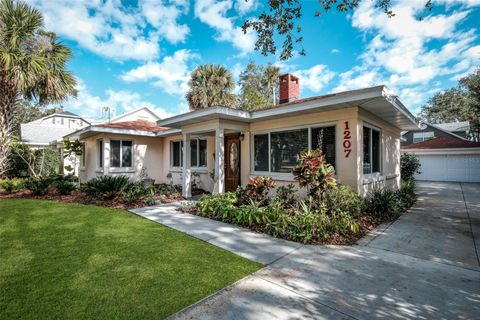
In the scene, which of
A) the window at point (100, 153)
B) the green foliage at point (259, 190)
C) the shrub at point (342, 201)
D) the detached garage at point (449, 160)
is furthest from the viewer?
the detached garage at point (449, 160)

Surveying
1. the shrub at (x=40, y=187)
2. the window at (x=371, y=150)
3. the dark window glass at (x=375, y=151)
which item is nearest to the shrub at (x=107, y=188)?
the shrub at (x=40, y=187)

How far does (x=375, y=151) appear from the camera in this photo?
315 inches

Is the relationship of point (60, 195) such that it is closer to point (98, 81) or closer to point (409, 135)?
point (98, 81)

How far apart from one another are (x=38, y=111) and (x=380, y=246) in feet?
152

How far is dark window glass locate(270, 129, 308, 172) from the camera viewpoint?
23.8 ft

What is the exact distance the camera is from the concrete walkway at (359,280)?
248 cm

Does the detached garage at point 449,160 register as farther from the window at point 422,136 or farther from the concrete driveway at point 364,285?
the concrete driveway at point 364,285

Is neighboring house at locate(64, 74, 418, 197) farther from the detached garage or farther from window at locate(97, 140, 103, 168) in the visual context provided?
the detached garage

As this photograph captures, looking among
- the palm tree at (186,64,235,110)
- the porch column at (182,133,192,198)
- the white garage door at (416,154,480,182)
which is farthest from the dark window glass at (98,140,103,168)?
the white garage door at (416,154,480,182)

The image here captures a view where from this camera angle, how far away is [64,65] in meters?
11.2

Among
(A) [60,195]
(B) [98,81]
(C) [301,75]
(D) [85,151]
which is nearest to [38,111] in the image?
(B) [98,81]

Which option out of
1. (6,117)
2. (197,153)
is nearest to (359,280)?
(197,153)

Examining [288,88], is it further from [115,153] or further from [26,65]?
[26,65]

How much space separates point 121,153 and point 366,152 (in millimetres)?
10051
